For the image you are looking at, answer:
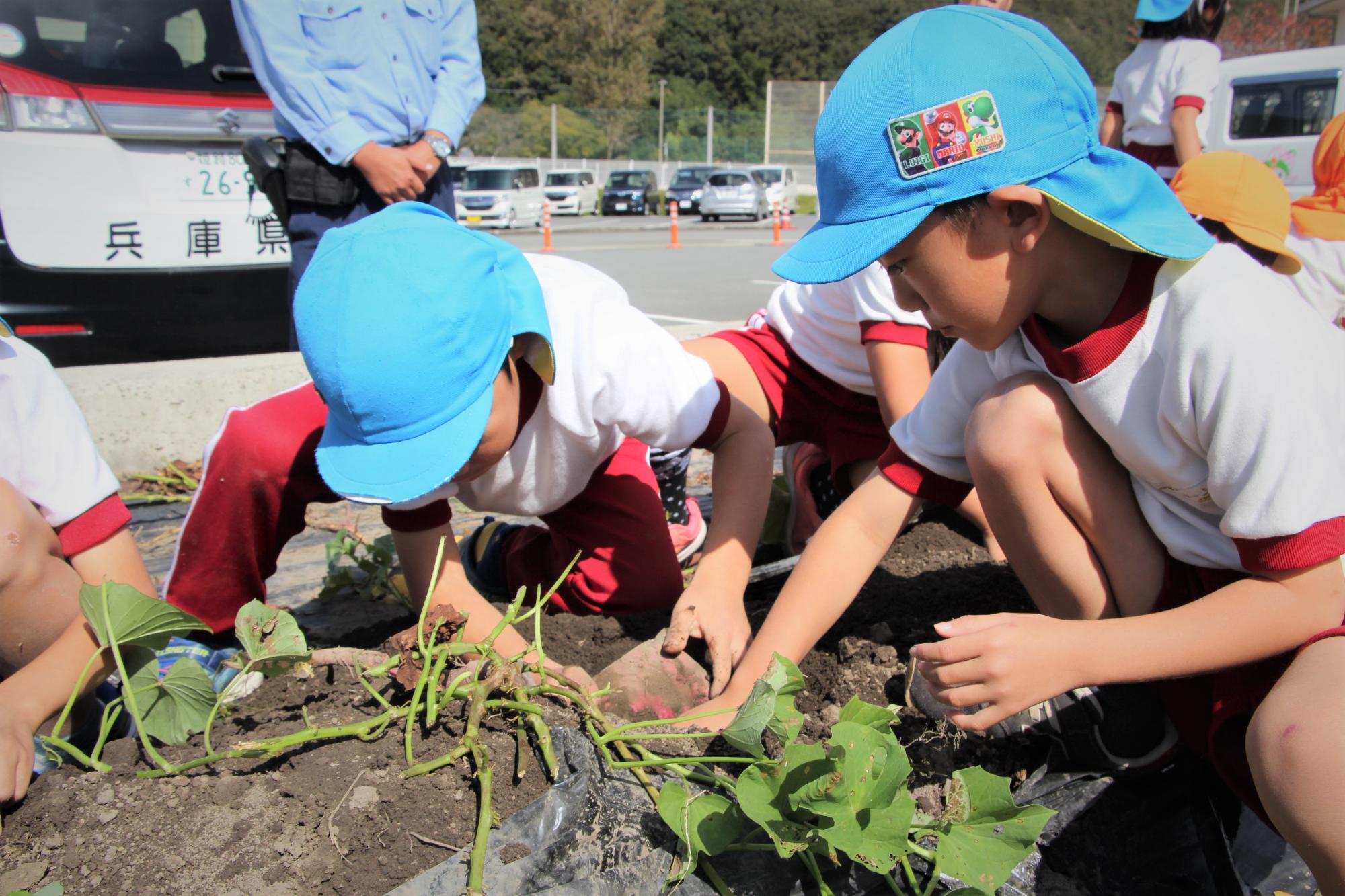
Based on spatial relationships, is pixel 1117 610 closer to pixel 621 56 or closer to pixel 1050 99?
pixel 1050 99

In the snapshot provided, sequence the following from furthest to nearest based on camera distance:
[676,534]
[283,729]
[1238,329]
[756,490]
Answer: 1. [676,534]
2. [756,490]
3. [283,729]
4. [1238,329]

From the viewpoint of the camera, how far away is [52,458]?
1.58 metres

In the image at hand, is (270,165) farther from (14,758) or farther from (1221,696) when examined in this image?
(1221,696)

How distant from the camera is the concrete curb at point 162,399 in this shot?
307 cm

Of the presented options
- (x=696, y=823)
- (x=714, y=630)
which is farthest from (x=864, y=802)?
(x=714, y=630)

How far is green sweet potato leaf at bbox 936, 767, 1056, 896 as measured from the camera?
1.00 meters

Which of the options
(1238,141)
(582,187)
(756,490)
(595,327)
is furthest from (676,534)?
(582,187)

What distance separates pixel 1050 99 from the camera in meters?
1.22

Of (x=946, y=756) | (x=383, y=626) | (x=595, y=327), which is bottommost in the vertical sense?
(x=383, y=626)

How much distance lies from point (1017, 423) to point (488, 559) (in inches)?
55.1

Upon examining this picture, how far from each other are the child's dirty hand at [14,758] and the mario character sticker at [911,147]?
1.32 metres

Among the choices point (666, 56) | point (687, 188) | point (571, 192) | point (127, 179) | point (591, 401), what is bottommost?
point (571, 192)

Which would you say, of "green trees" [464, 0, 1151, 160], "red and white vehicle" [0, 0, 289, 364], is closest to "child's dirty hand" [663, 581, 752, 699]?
"red and white vehicle" [0, 0, 289, 364]

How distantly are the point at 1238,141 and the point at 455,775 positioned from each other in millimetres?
9099
